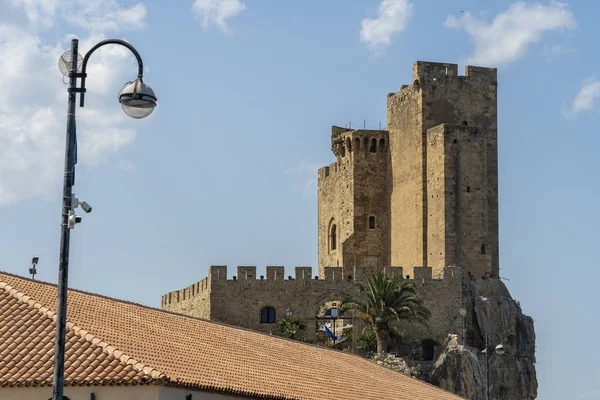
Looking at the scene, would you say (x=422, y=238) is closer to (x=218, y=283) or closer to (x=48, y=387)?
(x=218, y=283)

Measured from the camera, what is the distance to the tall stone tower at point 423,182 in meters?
77.1

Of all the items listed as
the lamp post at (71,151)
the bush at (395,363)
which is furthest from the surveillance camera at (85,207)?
the bush at (395,363)

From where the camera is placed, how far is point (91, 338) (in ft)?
107

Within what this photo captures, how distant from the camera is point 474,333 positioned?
7694 cm

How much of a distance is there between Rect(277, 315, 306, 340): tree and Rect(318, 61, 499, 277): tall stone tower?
285 inches

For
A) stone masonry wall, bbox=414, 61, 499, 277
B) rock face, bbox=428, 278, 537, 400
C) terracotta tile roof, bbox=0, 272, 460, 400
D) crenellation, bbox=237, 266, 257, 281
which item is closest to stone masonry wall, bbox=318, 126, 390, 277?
stone masonry wall, bbox=414, 61, 499, 277

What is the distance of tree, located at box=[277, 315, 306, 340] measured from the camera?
73188 millimetres

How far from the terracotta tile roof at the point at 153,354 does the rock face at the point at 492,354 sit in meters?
28.1

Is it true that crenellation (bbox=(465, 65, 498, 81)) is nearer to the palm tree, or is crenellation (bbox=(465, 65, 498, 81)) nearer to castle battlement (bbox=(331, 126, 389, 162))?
castle battlement (bbox=(331, 126, 389, 162))

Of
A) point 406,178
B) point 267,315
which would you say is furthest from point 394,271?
point 267,315

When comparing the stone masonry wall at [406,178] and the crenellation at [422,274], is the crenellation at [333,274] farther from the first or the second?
the stone masonry wall at [406,178]

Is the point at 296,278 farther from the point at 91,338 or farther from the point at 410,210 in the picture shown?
the point at 91,338

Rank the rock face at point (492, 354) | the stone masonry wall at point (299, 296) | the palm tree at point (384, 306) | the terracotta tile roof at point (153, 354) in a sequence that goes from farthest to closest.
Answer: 1. the stone masonry wall at point (299, 296)
2. the rock face at point (492, 354)
3. the palm tree at point (384, 306)
4. the terracotta tile roof at point (153, 354)

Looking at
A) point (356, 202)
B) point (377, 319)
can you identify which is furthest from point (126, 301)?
point (356, 202)
